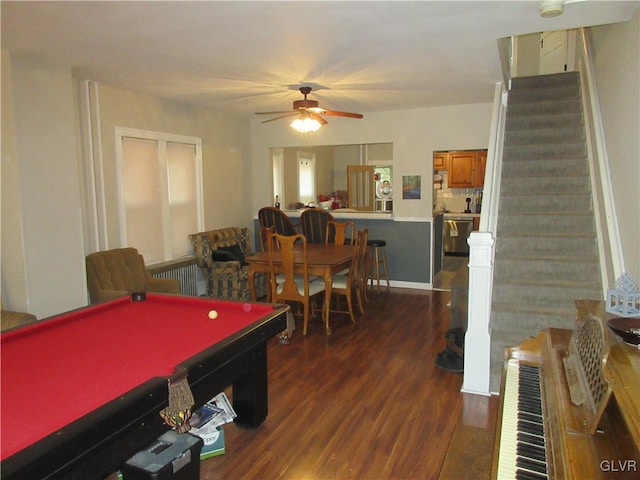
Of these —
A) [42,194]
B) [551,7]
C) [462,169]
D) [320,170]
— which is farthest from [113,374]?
[462,169]

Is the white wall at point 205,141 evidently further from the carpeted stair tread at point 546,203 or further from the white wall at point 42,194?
the carpeted stair tread at point 546,203

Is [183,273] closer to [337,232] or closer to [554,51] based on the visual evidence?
[337,232]

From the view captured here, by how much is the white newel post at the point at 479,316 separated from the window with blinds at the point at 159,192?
3.66 metres

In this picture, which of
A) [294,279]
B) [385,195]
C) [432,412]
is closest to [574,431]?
[432,412]

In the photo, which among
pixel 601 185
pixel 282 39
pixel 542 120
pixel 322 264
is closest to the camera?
pixel 282 39

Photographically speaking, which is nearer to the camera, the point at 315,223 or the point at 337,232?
the point at 337,232

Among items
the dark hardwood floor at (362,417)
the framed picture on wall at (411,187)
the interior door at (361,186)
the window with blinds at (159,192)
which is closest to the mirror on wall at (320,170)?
the interior door at (361,186)

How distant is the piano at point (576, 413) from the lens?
3.97 ft

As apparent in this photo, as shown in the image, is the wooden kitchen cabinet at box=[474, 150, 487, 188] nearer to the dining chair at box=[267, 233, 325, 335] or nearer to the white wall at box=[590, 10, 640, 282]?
the white wall at box=[590, 10, 640, 282]

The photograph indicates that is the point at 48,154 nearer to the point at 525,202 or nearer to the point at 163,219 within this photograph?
the point at 163,219

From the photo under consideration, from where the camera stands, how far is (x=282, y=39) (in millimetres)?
3221

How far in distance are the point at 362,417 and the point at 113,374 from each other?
1736 mm

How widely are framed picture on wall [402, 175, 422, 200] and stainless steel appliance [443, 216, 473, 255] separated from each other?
264 cm

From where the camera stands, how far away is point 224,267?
224 inches
